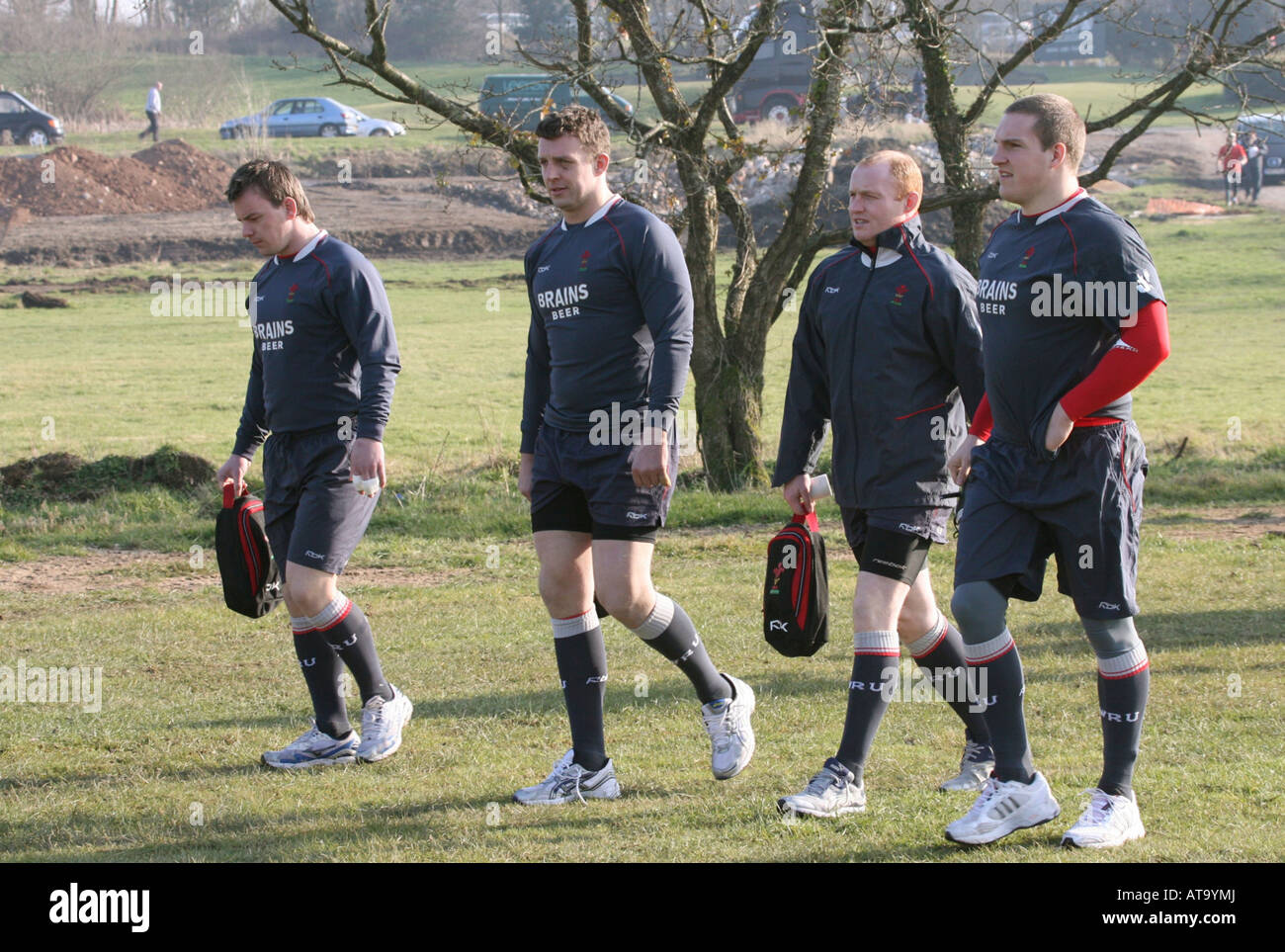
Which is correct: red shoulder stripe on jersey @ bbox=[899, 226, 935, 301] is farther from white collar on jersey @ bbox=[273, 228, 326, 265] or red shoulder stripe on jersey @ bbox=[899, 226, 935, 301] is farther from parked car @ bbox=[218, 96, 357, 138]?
parked car @ bbox=[218, 96, 357, 138]

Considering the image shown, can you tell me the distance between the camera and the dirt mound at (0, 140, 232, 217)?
135 feet

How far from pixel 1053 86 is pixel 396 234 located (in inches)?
1135

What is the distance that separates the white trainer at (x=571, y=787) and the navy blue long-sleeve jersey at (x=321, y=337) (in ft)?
4.99

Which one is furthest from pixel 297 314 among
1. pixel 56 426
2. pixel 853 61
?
pixel 56 426

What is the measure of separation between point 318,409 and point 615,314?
1302 millimetres

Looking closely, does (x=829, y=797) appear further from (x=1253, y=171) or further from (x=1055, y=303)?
(x=1253, y=171)

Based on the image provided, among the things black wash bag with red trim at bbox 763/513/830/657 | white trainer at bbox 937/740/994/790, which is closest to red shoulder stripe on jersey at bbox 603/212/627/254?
black wash bag with red trim at bbox 763/513/830/657

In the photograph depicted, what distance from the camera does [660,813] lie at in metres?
4.63

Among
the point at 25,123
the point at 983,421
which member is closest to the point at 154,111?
the point at 25,123

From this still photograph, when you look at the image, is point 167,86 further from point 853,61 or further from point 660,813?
point 660,813

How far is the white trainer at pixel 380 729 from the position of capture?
5441 millimetres

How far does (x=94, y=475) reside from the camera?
13344 millimetres

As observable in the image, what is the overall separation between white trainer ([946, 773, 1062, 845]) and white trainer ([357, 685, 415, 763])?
2318 mm

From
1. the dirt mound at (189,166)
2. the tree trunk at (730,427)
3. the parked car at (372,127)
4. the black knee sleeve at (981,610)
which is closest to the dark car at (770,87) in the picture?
the parked car at (372,127)
